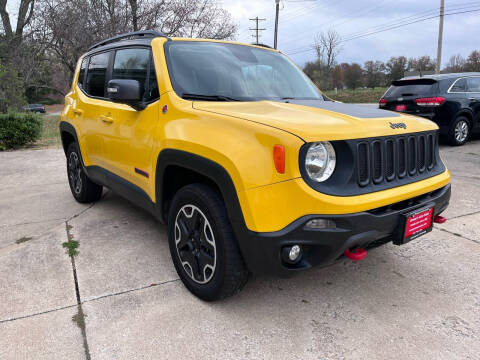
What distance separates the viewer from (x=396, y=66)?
182 ft

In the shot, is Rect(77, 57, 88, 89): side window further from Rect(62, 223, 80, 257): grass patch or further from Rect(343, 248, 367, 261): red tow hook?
Rect(343, 248, 367, 261): red tow hook

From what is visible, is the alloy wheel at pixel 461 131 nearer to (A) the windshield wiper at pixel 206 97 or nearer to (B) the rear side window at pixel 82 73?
(A) the windshield wiper at pixel 206 97

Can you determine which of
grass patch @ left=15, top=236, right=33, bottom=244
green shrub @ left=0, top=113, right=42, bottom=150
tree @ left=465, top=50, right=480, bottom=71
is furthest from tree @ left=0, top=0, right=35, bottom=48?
tree @ left=465, top=50, right=480, bottom=71

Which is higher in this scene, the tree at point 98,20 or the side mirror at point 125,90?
the tree at point 98,20

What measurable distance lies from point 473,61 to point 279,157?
55077 millimetres

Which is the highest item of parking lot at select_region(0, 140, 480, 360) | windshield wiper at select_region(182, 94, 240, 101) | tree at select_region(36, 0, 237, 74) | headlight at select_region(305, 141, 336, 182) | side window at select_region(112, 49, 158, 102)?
tree at select_region(36, 0, 237, 74)

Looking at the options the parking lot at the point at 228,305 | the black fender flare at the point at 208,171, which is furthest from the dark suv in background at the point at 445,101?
the black fender flare at the point at 208,171

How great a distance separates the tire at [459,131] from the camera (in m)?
8.30

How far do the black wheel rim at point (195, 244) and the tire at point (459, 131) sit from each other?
756cm

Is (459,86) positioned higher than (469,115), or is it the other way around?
(459,86)

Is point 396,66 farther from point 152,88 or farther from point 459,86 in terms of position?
point 152,88

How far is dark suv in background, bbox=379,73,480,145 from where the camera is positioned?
26.7ft

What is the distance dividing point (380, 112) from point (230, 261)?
1.45 meters

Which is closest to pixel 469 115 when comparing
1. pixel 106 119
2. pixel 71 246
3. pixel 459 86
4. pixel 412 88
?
pixel 459 86
